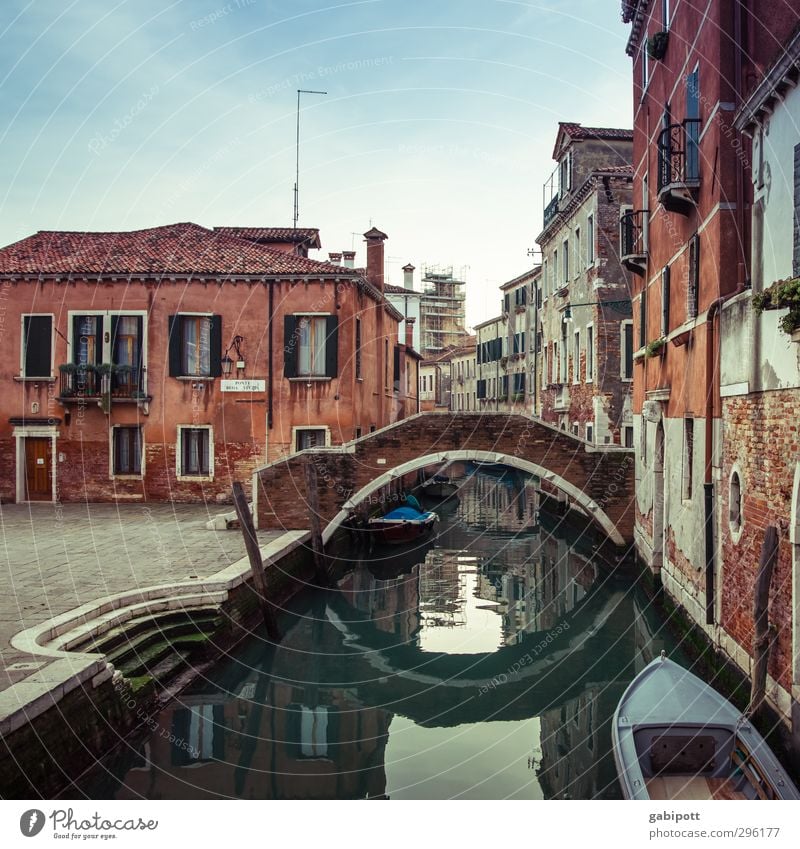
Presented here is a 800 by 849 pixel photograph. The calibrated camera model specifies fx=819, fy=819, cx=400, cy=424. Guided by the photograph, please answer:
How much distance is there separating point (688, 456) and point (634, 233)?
4896mm

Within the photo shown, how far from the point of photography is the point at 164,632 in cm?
827

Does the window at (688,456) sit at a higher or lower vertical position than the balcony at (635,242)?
lower

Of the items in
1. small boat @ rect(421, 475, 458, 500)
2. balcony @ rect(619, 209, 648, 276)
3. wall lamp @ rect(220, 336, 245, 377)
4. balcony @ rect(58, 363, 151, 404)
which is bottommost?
small boat @ rect(421, 475, 458, 500)

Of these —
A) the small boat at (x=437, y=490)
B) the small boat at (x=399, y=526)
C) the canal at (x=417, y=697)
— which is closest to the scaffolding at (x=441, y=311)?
the small boat at (x=437, y=490)

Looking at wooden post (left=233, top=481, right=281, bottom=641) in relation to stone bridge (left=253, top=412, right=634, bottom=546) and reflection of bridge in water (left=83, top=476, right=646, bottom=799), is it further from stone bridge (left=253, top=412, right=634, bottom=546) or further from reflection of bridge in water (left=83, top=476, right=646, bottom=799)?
stone bridge (left=253, top=412, right=634, bottom=546)

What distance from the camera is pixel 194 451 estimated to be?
16203 millimetres

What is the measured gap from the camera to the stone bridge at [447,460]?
13.7 meters

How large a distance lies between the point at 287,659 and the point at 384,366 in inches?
459

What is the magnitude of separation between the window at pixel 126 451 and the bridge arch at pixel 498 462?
480 cm

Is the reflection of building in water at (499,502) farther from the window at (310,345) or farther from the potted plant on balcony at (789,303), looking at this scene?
the potted plant on balcony at (789,303)

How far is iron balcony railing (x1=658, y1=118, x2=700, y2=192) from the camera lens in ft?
28.5

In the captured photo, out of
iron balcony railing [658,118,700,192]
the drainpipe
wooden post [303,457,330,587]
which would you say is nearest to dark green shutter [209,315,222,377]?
the drainpipe

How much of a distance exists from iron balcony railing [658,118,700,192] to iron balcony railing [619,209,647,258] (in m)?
2.64
